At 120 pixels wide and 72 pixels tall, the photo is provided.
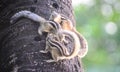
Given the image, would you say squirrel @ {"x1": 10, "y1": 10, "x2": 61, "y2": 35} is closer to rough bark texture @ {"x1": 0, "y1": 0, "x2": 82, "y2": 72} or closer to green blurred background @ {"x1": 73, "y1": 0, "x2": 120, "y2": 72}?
rough bark texture @ {"x1": 0, "y1": 0, "x2": 82, "y2": 72}

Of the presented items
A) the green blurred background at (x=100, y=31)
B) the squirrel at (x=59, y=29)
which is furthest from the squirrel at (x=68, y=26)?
the green blurred background at (x=100, y=31)

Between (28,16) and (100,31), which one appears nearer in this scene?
(28,16)

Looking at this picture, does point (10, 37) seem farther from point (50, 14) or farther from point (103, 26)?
point (103, 26)

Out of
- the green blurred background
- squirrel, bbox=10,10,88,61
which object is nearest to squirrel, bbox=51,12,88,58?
squirrel, bbox=10,10,88,61

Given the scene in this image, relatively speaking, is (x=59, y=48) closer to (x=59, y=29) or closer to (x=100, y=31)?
(x=59, y=29)

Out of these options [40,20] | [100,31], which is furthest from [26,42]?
[100,31]

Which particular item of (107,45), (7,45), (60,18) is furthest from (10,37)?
(107,45)

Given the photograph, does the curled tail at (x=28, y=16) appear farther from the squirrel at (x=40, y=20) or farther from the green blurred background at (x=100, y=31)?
the green blurred background at (x=100, y=31)
